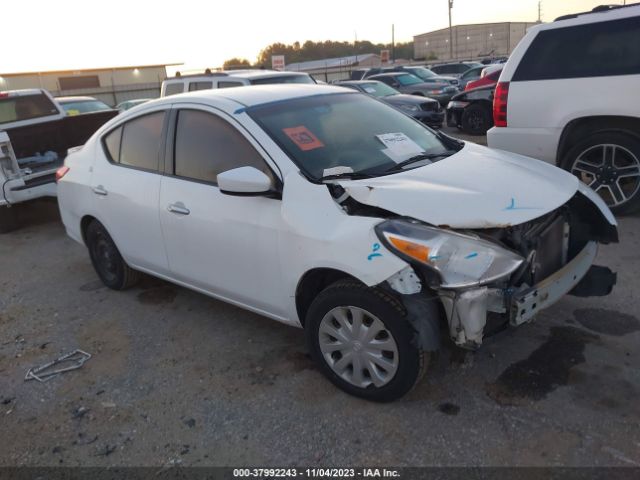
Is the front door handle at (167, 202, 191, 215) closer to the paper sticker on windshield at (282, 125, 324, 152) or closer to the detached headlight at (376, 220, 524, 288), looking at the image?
the paper sticker on windshield at (282, 125, 324, 152)

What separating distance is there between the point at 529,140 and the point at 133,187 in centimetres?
407

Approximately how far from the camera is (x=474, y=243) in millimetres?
Result: 2664

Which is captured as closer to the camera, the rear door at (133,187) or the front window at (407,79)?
the rear door at (133,187)

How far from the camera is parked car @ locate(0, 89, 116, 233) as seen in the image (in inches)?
269

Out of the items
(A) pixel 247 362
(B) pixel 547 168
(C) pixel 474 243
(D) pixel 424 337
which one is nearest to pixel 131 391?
(A) pixel 247 362

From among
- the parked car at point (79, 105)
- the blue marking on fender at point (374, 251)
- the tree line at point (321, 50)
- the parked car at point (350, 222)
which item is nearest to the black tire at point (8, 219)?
the parked car at point (350, 222)

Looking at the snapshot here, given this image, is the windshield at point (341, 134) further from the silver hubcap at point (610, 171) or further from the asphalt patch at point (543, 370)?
the silver hubcap at point (610, 171)

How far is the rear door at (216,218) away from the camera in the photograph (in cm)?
324

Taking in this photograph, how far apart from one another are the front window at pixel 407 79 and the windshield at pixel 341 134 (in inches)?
589

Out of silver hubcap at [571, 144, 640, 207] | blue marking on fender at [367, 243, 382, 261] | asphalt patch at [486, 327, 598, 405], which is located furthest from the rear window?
asphalt patch at [486, 327, 598, 405]

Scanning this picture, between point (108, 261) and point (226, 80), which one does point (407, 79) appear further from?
point (108, 261)

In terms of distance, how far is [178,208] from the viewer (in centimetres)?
371

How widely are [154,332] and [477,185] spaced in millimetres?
2654

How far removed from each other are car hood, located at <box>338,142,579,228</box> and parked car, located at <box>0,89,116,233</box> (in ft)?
18.1
